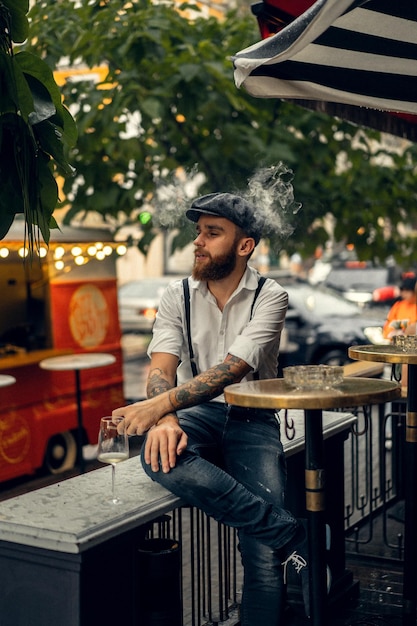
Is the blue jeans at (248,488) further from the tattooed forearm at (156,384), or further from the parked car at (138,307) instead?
the parked car at (138,307)

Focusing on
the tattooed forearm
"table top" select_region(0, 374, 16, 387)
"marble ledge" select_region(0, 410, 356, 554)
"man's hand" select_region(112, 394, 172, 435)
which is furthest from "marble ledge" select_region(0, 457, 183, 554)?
"table top" select_region(0, 374, 16, 387)

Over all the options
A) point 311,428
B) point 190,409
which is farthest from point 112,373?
point 311,428

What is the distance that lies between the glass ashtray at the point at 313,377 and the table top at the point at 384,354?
68 cm

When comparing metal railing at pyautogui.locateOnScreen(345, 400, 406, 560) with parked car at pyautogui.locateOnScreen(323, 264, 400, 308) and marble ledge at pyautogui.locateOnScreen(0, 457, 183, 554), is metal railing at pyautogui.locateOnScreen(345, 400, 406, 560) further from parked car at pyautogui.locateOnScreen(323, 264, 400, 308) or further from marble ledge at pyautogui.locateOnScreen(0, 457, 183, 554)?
parked car at pyautogui.locateOnScreen(323, 264, 400, 308)

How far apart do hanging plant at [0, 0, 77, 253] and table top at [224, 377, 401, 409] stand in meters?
0.87

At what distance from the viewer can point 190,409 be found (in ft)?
12.8

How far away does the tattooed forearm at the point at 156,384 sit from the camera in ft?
12.3

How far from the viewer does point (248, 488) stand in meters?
3.62

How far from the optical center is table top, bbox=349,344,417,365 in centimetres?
378

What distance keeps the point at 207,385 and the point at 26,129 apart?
1329 mm

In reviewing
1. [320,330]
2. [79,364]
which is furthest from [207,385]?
[320,330]

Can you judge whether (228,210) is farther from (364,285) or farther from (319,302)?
(364,285)

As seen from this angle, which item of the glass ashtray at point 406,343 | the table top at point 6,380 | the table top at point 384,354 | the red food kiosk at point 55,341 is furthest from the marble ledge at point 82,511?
the red food kiosk at point 55,341

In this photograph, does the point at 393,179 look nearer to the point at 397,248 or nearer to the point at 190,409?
the point at 397,248
